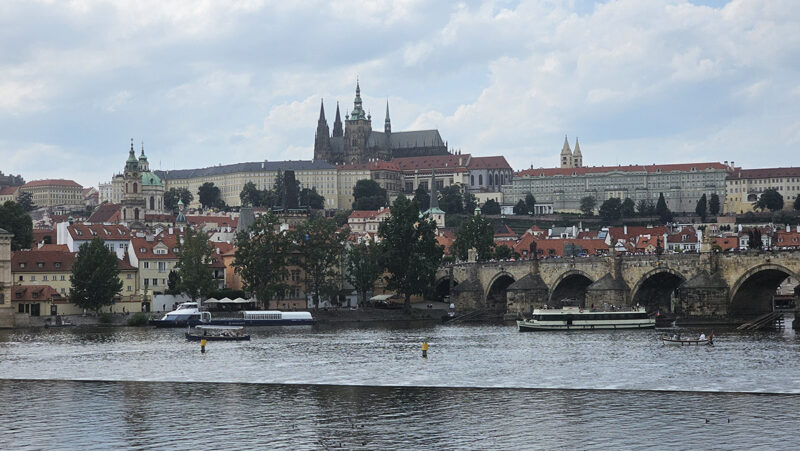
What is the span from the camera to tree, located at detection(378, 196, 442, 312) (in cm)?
10894

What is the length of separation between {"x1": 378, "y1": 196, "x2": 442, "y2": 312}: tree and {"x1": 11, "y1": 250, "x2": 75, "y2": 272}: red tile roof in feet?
90.0

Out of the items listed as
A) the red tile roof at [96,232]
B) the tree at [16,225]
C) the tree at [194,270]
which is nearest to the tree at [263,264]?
the tree at [194,270]

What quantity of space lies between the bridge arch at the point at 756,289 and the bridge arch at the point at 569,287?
15.4 m

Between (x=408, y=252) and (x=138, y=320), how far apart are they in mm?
24632

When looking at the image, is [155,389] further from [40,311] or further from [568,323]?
[40,311]

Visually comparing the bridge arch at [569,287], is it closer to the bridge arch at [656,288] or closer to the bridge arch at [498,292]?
the bridge arch at [656,288]

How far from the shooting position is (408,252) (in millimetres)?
110562

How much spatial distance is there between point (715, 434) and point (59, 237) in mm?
118882

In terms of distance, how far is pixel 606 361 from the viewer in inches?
2366

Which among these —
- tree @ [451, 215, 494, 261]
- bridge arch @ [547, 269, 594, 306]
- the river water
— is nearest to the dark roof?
bridge arch @ [547, 269, 594, 306]

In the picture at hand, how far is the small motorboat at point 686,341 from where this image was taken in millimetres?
68000

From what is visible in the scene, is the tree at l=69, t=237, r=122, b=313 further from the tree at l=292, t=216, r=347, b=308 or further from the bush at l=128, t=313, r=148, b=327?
the tree at l=292, t=216, r=347, b=308

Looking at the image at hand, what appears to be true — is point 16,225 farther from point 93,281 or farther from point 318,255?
point 318,255

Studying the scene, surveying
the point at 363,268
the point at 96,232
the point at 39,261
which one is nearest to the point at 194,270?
the point at 39,261
